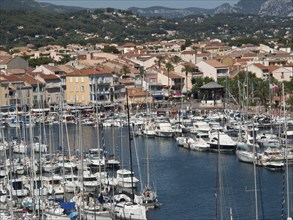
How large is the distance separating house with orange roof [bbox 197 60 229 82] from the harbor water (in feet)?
58.6

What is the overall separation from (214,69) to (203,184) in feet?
86.2

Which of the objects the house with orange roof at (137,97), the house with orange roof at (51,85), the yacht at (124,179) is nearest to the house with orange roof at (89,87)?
the house with orange roof at (51,85)

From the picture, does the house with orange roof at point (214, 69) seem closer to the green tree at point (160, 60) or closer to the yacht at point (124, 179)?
the green tree at point (160, 60)

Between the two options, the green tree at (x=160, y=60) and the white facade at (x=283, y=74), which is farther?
the green tree at (x=160, y=60)

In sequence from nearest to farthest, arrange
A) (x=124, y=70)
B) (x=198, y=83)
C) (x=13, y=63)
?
(x=198, y=83) < (x=124, y=70) < (x=13, y=63)

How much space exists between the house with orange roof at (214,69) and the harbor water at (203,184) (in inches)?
703

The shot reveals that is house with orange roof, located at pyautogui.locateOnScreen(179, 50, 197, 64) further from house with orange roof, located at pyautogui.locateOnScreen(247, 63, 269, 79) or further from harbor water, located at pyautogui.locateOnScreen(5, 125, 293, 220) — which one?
harbor water, located at pyautogui.locateOnScreen(5, 125, 293, 220)

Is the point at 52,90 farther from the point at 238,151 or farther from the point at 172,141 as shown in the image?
the point at 238,151

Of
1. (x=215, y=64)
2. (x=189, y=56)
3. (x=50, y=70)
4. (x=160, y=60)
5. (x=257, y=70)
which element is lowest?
(x=257, y=70)

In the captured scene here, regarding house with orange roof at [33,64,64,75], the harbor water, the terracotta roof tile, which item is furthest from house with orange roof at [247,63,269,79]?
the harbor water

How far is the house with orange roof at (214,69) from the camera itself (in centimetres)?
4941

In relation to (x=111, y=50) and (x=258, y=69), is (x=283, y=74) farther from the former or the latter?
(x=111, y=50)

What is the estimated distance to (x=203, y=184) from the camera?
23.6 metres

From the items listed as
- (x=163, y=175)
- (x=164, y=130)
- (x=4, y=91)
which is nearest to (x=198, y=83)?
(x=4, y=91)
